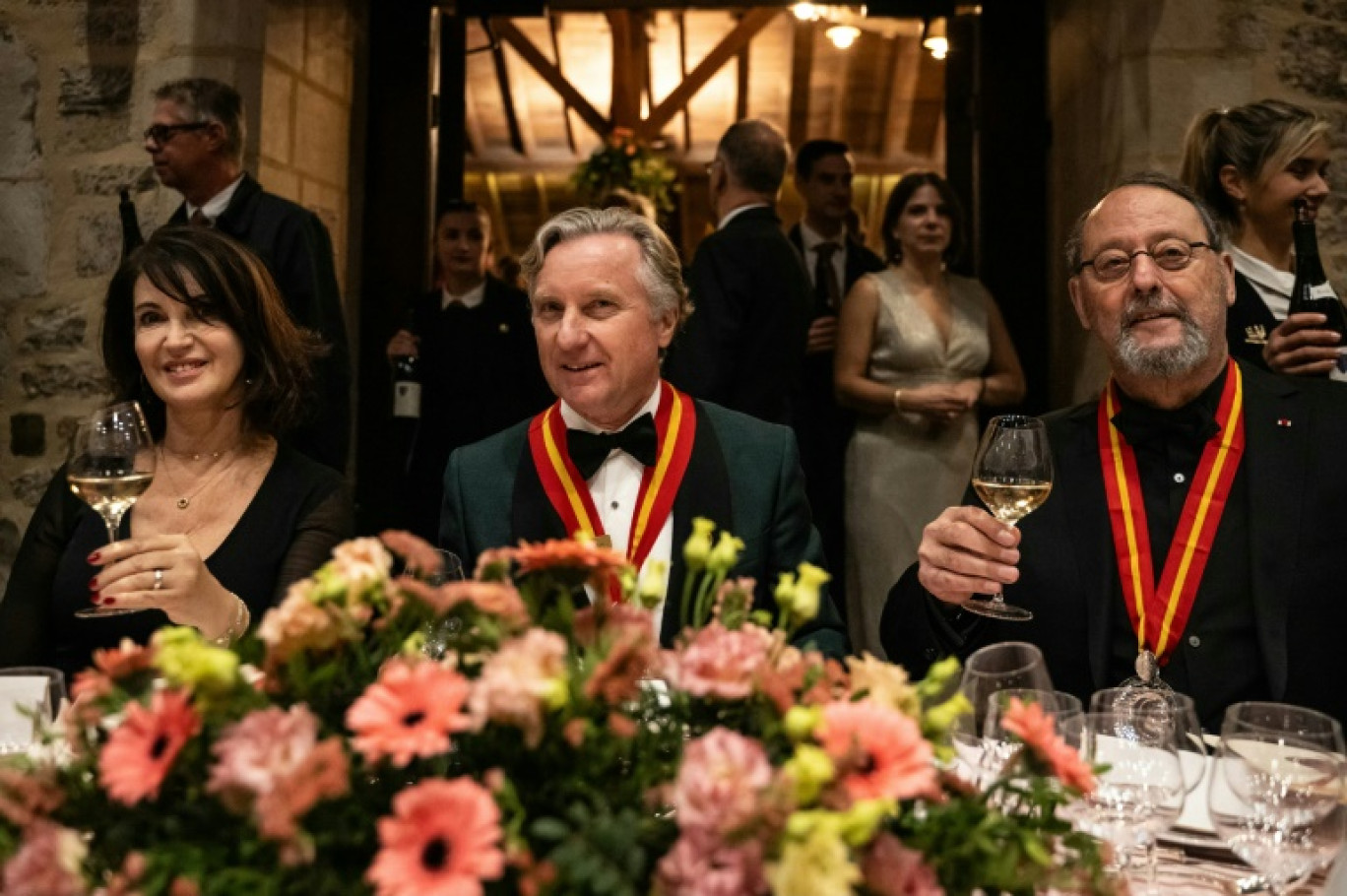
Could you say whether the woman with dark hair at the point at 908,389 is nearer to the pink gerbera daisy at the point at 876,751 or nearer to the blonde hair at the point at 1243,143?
the blonde hair at the point at 1243,143

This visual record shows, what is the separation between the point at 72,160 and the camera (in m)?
4.38

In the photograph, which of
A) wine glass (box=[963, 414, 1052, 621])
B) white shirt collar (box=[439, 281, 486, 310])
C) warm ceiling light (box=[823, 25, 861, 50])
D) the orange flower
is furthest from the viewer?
warm ceiling light (box=[823, 25, 861, 50])

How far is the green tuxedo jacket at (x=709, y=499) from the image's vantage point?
2508 millimetres

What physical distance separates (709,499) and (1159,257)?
0.91 meters

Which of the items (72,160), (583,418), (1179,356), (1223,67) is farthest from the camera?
(72,160)

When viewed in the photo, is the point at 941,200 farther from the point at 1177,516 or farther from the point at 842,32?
the point at 1177,516

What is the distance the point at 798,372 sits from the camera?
→ 4.42 metres

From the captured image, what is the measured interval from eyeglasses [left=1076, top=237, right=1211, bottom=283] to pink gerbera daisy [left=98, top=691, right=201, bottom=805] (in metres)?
1.95

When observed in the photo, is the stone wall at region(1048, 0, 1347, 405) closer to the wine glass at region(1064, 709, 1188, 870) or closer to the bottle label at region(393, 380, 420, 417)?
the bottle label at region(393, 380, 420, 417)

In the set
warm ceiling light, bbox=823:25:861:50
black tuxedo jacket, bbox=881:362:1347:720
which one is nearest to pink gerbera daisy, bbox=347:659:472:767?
black tuxedo jacket, bbox=881:362:1347:720

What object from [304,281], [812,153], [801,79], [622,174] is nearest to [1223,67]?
[812,153]

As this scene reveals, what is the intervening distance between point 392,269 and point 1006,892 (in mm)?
4548

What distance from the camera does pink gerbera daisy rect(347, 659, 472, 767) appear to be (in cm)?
86

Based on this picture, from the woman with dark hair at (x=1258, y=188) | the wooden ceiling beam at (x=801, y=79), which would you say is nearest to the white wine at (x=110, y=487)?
the woman with dark hair at (x=1258, y=188)
